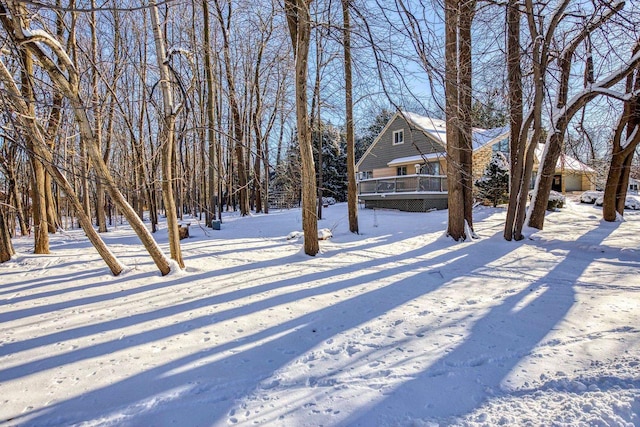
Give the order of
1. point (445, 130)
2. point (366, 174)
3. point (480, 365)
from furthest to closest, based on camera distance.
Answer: point (366, 174), point (445, 130), point (480, 365)

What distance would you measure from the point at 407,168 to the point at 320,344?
1932cm

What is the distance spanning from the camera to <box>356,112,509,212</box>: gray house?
618 inches

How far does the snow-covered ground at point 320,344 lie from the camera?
189 centimetres

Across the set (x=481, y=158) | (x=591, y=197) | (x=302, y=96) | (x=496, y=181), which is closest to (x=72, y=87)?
(x=302, y=96)

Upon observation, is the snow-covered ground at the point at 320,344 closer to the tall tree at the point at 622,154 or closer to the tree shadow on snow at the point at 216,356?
the tree shadow on snow at the point at 216,356

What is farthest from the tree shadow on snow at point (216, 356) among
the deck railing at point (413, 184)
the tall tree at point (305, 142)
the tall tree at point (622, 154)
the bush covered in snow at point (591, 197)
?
the bush covered in snow at point (591, 197)

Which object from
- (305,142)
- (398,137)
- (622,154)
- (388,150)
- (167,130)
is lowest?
(622,154)

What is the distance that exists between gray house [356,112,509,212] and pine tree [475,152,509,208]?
3.31ft

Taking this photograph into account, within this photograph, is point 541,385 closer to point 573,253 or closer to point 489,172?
point 573,253

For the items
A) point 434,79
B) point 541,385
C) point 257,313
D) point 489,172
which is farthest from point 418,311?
point 489,172

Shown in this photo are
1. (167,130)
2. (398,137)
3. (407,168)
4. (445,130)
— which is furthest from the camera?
(398,137)

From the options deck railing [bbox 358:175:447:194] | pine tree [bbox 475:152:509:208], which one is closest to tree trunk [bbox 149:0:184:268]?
deck railing [bbox 358:175:447:194]

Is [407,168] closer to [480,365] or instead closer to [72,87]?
[72,87]

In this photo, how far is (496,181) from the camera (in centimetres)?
1479
